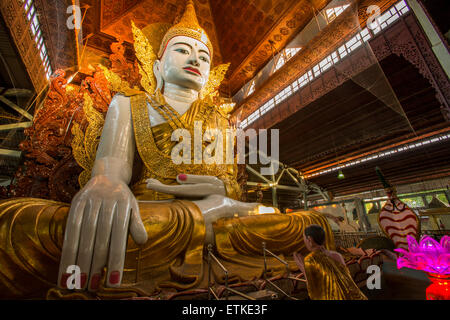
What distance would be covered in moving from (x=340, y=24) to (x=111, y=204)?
4.23 metres

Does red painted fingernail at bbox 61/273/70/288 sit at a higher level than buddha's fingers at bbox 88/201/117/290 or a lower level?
lower

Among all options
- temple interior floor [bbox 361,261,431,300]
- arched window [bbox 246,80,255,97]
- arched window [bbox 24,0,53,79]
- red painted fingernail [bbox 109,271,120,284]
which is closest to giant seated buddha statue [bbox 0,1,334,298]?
red painted fingernail [bbox 109,271,120,284]

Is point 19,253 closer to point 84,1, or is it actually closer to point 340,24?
point 84,1

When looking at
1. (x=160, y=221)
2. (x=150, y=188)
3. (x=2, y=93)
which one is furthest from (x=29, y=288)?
(x=2, y=93)

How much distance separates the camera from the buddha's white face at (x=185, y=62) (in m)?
1.78

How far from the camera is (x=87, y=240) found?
2.35 ft

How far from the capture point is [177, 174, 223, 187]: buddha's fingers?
56.3 inches

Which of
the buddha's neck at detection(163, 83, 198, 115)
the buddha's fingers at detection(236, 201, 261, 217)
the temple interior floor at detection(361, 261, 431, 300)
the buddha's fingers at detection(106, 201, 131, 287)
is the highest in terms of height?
the buddha's neck at detection(163, 83, 198, 115)

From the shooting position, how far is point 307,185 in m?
8.42

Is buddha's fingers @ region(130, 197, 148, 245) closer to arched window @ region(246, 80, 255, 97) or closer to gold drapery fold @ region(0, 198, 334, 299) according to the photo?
gold drapery fold @ region(0, 198, 334, 299)

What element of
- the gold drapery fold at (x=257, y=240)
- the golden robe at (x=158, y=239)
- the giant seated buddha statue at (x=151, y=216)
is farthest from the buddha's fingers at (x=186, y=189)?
the gold drapery fold at (x=257, y=240)

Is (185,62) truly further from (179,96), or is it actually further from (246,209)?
(246,209)

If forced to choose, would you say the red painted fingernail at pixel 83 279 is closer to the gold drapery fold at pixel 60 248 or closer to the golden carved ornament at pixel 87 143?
the gold drapery fold at pixel 60 248

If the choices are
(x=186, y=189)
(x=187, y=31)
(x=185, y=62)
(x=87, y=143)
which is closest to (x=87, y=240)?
(x=186, y=189)
